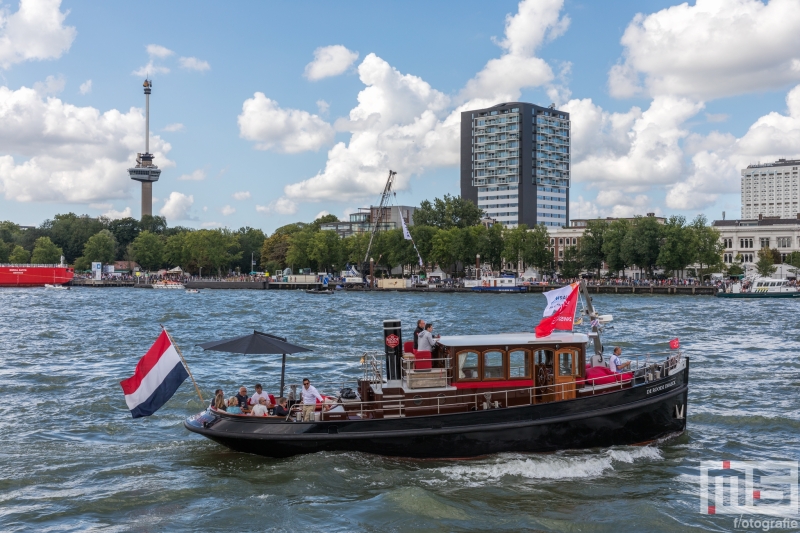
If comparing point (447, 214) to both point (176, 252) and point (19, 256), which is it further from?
point (19, 256)

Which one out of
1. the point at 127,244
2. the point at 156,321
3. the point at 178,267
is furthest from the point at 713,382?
the point at 127,244

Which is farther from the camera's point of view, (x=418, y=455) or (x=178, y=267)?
(x=178, y=267)

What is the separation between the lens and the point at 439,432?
17.7m

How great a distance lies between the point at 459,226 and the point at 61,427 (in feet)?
450

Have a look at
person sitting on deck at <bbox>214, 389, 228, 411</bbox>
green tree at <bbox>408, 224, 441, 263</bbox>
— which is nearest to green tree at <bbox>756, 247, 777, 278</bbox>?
green tree at <bbox>408, 224, 441, 263</bbox>

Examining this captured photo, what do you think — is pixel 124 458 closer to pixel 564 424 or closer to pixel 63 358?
pixel 564 424

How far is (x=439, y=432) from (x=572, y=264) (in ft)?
401

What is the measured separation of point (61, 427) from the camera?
22.3 meters

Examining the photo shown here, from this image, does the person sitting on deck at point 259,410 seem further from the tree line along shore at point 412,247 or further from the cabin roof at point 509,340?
the tree line along shore at point 412,247

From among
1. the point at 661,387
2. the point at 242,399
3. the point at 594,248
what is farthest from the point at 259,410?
the point at 594,248

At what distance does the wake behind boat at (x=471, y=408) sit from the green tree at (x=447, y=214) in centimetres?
A: 13530

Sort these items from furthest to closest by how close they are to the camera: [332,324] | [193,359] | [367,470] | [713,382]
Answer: [332,324] < [193,359] < [713,382] < [367,470]

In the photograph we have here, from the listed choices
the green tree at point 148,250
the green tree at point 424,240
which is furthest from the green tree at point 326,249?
the green tree at point 148,250

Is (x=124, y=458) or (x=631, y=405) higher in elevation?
(x=631, y=405)
